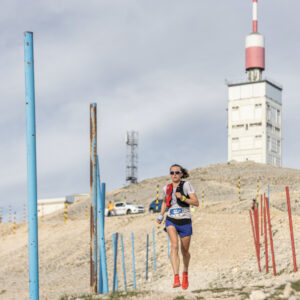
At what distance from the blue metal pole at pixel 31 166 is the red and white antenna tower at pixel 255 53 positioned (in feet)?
281

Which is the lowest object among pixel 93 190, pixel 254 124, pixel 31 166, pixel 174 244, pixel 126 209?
pixel 174 244

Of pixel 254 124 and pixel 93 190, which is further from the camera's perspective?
pixel 254 124

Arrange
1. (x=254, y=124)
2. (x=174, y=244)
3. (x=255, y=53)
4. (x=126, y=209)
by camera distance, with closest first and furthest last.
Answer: (x=174, y=244) → (x=126, y=209) → (x=254, y=124) → (x=255, y=53)

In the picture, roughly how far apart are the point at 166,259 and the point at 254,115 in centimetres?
6776

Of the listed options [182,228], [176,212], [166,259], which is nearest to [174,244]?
[182,228]

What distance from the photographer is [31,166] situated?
10234 mm

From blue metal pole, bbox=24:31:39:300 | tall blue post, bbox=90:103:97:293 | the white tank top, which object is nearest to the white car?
tall blue post, bbox=90:103:97:293

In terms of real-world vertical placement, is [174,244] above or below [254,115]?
below

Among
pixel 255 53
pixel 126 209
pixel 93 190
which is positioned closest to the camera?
pixel 93 190

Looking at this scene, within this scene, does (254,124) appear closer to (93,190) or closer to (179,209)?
(93,190)

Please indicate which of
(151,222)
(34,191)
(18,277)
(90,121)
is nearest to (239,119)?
(151,222)

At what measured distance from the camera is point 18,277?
3150cm

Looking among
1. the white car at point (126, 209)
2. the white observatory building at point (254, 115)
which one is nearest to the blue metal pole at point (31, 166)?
the white car at point (126, 209)

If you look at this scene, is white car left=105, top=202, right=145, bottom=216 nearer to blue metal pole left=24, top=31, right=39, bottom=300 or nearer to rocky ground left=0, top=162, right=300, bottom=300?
rocky ground left=0, top=162, right=300, bottom=300
